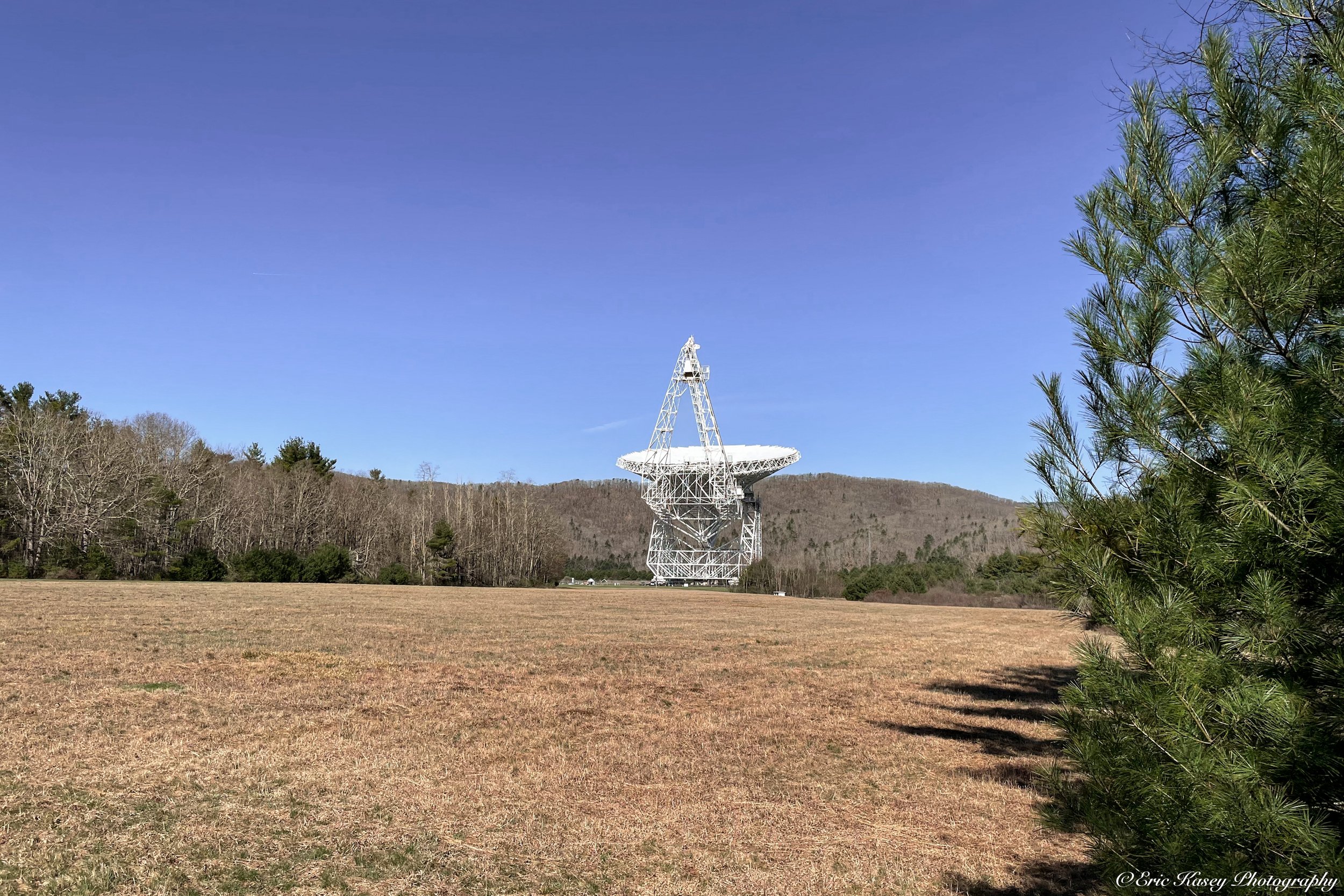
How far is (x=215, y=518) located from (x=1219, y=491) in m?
58.0

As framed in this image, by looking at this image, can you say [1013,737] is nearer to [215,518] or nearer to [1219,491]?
[1219,491]

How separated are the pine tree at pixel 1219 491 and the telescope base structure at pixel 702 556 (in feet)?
190

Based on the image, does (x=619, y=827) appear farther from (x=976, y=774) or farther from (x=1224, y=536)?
(x=1224, y=536)

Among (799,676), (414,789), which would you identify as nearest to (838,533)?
(799,676)

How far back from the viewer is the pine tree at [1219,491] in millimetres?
2857

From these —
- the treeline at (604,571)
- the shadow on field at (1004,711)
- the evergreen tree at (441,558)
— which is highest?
the evergreen tree at (441,558)

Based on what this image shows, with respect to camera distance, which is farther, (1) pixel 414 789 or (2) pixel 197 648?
(2) pixel 197 648

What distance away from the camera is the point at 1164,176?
3.77 m

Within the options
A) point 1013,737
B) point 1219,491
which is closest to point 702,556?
point 1013,737

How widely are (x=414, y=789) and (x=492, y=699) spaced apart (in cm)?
409

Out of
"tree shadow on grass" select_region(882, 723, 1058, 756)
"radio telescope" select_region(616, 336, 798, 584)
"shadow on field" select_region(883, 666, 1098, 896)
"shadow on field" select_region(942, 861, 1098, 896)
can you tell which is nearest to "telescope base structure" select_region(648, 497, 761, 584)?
"radio telescope" select_region(616, 336, 798, 584)

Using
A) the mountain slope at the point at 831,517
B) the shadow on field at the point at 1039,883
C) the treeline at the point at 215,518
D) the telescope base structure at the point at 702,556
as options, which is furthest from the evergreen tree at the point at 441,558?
the shadow on field at the point at 1039,883

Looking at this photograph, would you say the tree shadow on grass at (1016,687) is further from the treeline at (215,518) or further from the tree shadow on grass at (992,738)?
the treeline at (215,518)

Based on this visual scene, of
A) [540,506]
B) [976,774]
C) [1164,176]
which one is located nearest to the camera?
[1164,176]
